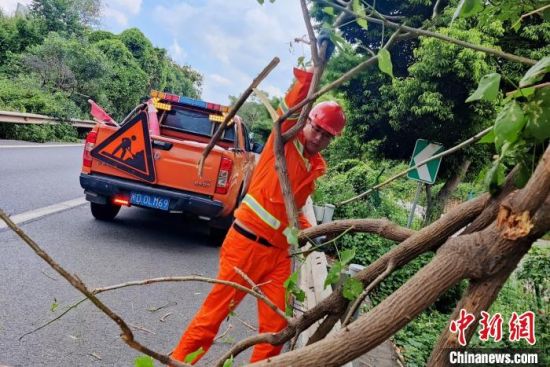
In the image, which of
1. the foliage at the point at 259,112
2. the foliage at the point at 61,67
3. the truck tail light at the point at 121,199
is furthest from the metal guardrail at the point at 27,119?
the truck tail light at the point at 121,199

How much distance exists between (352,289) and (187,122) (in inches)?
288

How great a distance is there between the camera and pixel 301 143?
3.18 metres

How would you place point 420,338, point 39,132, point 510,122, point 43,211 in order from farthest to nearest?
point 39,132, point 43,211, point 420,338, point 510,122

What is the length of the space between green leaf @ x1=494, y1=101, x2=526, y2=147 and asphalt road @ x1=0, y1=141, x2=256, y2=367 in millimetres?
1447

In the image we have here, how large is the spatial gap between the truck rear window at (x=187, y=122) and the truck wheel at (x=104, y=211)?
5.88 feet

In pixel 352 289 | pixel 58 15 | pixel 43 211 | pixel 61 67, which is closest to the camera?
pixel 352 289

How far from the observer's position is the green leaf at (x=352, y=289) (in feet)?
5.30

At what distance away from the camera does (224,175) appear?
666 cm

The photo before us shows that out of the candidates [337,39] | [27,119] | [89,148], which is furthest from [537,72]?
[27,119]

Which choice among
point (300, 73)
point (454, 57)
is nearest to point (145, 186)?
point (300, 73)

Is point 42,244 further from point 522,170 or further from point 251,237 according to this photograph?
point 522,170

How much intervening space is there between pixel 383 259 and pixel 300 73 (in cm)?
142

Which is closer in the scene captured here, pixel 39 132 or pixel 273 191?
pixel 273 191

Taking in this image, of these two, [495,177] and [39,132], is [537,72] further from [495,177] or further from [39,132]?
[39,132]
